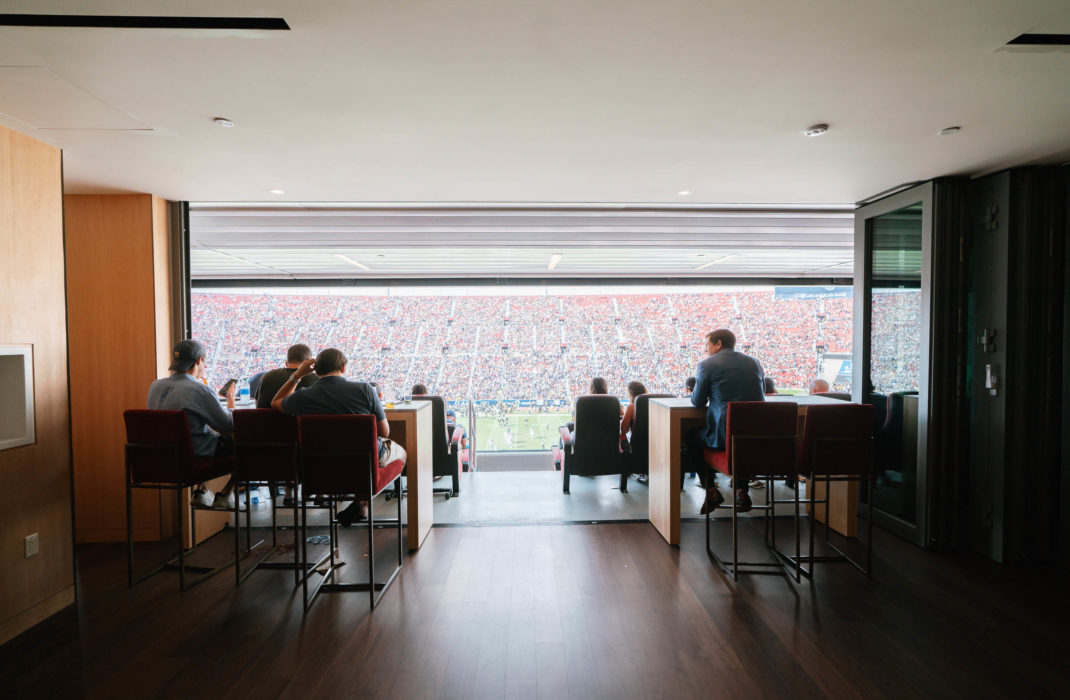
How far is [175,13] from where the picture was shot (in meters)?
1.76

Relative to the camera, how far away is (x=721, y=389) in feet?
11.3

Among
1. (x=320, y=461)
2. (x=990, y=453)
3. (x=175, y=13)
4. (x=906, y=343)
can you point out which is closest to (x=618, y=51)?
(x=175, y=13)

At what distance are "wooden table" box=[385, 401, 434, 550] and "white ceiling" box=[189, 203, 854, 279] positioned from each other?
188 cm

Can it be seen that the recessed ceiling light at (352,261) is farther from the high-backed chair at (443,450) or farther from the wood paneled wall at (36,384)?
the wood paneled wall at (36,384)

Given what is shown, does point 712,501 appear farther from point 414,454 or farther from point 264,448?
point 264,448

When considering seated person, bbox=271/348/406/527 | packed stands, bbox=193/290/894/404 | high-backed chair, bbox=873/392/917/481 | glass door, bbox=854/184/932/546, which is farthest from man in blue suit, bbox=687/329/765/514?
packed stands, bbox=193/290/894/404

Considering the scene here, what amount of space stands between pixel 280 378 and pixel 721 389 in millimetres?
3143

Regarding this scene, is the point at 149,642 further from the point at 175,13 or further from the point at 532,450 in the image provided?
the point at 532,450

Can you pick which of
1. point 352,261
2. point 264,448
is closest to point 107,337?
point 264,448

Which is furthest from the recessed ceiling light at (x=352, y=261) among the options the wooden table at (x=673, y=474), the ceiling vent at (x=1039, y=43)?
the ceiling vent at (x=1039, y=43)

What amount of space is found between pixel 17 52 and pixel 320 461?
212 cm

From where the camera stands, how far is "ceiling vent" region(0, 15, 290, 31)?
71.0 inches

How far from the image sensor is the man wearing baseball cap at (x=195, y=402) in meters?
3.21

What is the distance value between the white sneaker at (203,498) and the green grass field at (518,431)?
168 inches
